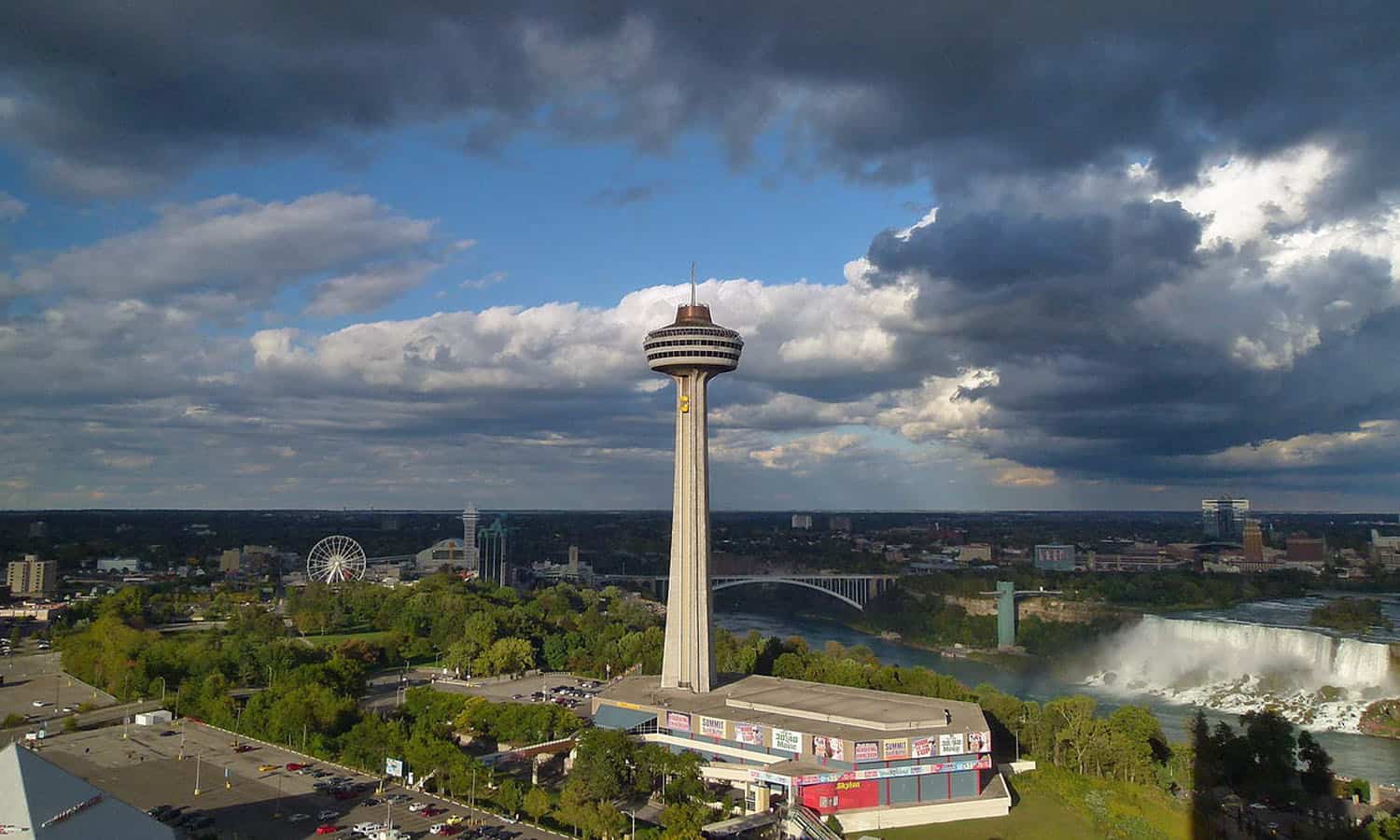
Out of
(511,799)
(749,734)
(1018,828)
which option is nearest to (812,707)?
(749,734)

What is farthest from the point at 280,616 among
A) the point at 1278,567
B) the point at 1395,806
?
the point at 1278,567

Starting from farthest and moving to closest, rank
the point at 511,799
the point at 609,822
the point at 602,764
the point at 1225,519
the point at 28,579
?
the point at 1225,519 → the point at 28,579 → the point at 602,764 → the point at 511,799 → the point at 609,822

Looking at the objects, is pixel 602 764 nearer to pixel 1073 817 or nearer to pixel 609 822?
pixel 609 822

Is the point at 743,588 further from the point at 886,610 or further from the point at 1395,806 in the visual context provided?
the point at 1395,806

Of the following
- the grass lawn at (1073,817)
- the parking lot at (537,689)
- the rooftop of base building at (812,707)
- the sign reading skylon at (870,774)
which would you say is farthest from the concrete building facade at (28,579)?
the grass lawn at (1073,817)

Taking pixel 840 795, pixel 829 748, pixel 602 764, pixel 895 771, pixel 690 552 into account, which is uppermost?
pixel 690 552

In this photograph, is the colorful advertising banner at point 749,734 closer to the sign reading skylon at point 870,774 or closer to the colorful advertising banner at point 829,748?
the sign reading skylon at point 870,774
